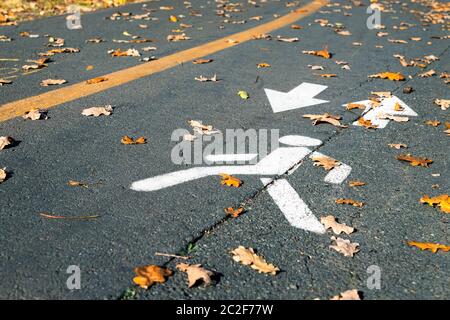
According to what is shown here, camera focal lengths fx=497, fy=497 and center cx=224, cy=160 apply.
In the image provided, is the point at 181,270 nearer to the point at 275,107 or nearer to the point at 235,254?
the point at 235,254

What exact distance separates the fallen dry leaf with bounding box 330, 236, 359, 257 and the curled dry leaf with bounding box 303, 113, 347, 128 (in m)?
1.68

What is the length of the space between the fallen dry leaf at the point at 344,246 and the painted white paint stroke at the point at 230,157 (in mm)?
1029

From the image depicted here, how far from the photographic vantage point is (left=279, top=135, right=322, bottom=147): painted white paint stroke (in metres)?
3.71

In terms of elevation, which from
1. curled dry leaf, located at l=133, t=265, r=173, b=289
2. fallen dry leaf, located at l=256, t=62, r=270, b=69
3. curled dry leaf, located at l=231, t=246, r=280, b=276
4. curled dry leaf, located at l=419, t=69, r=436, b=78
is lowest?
curled dry leaf, located at l=419, t=69, r=436, b=78

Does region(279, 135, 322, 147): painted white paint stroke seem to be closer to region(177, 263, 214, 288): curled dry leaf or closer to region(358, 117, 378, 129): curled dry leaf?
region(358, 117, 378, 129): curled dry leaf

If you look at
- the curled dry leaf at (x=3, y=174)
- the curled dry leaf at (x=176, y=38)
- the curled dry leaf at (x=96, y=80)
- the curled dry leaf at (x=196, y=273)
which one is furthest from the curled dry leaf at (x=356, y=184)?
the curled dry leaf at (x=176, y=38)

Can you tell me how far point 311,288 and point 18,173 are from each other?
6.31ft

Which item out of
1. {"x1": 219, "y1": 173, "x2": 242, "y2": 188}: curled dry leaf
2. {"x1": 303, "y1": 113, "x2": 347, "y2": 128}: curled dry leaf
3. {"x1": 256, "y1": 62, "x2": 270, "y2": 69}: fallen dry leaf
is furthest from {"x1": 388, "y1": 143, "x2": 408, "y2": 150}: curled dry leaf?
{"x1": 256, "y1": 62, "x2": 270, "y2": 69}: fallen dry leaf

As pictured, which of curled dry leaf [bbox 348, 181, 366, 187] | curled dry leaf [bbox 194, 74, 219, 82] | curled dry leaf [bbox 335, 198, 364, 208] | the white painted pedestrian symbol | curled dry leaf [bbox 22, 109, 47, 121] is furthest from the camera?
curled dry leaf [bbox 194, 74, 219, 82]

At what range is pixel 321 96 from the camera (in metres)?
4.80

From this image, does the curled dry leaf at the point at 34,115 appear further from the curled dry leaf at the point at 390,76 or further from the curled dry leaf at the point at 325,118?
the curled dry leaf at the point at 390,76

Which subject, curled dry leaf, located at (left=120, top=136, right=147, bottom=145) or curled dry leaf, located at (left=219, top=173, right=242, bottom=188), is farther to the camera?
curled dry leaf, located at (left=120, top=136, right=147, bottom=145)

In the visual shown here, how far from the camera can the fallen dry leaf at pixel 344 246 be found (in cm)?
249
